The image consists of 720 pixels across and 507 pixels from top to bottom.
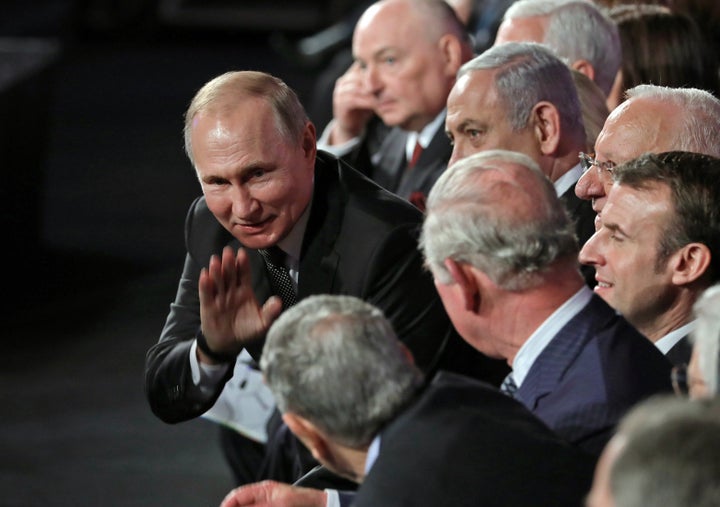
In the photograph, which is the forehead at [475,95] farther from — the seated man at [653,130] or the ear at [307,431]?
the ear at [307,431]

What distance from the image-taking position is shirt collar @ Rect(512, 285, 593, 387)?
8.77 ft

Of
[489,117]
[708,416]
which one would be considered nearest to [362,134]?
[489,117]

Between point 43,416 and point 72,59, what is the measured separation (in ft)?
41.2

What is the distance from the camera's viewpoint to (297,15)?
1961 cm

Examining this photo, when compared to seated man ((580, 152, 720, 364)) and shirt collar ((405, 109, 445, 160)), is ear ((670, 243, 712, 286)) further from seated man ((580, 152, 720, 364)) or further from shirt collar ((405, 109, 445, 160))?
shirt collar ((405, 109, 445, 160))

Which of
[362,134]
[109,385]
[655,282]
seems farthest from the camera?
[109,385]

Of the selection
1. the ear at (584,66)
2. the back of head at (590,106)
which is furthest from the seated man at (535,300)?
the ear at (584,66)

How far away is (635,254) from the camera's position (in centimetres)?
314

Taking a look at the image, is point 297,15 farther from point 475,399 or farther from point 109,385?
point 475,399

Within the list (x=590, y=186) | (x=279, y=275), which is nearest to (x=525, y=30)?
(x=590, y=186)

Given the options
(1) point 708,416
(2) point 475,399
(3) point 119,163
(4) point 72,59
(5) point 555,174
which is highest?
(1) point 708,416

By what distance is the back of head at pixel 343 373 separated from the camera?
7.50 feet

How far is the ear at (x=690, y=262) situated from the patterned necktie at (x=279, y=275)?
1.02 metres

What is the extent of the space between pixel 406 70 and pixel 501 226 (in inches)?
115
